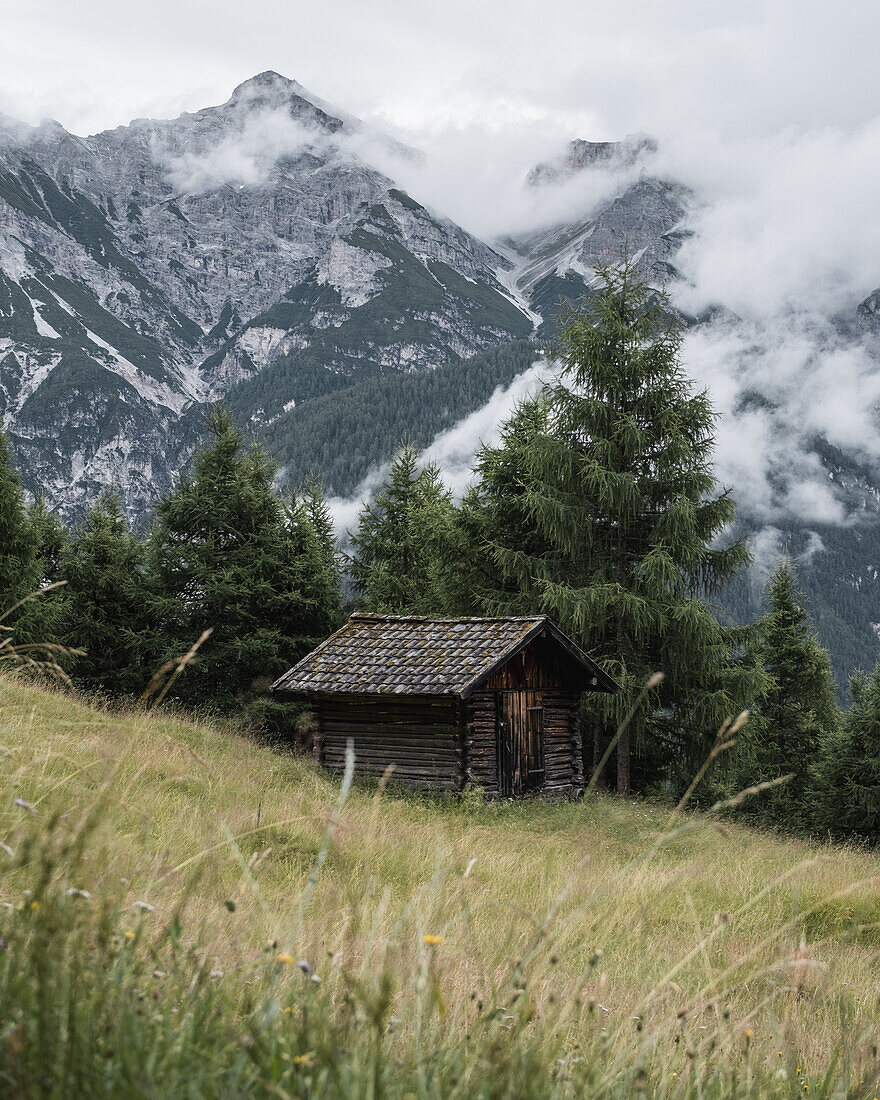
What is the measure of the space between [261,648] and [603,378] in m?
12.5

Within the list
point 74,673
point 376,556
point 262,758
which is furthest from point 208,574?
point 262,758

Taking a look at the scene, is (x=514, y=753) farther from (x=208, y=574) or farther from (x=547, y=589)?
(x=208, y=574)

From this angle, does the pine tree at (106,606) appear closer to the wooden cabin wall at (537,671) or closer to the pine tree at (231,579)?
the pine tree at (231,579)

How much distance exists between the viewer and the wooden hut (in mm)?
16734

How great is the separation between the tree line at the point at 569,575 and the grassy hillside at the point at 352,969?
10.8 meters

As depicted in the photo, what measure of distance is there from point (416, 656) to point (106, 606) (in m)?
14.4

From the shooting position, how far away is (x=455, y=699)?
16.5 meters

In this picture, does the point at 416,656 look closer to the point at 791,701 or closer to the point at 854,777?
the point at 854,777

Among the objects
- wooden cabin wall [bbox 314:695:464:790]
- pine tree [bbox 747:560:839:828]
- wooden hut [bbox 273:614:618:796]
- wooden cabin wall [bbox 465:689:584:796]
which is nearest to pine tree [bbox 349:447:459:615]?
wooden hut [bbox 273:614:618:796]

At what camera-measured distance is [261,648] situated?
2458 cm

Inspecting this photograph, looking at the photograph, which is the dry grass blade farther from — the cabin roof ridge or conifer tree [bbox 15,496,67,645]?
conifer tree [bbox 15,496,67,645]

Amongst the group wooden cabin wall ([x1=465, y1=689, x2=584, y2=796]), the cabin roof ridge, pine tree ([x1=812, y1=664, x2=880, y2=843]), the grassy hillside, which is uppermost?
the cabin roof ridge

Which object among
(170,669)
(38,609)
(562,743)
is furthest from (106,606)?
(170,669)

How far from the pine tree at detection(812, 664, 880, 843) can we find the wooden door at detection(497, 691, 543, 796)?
11.0 m
